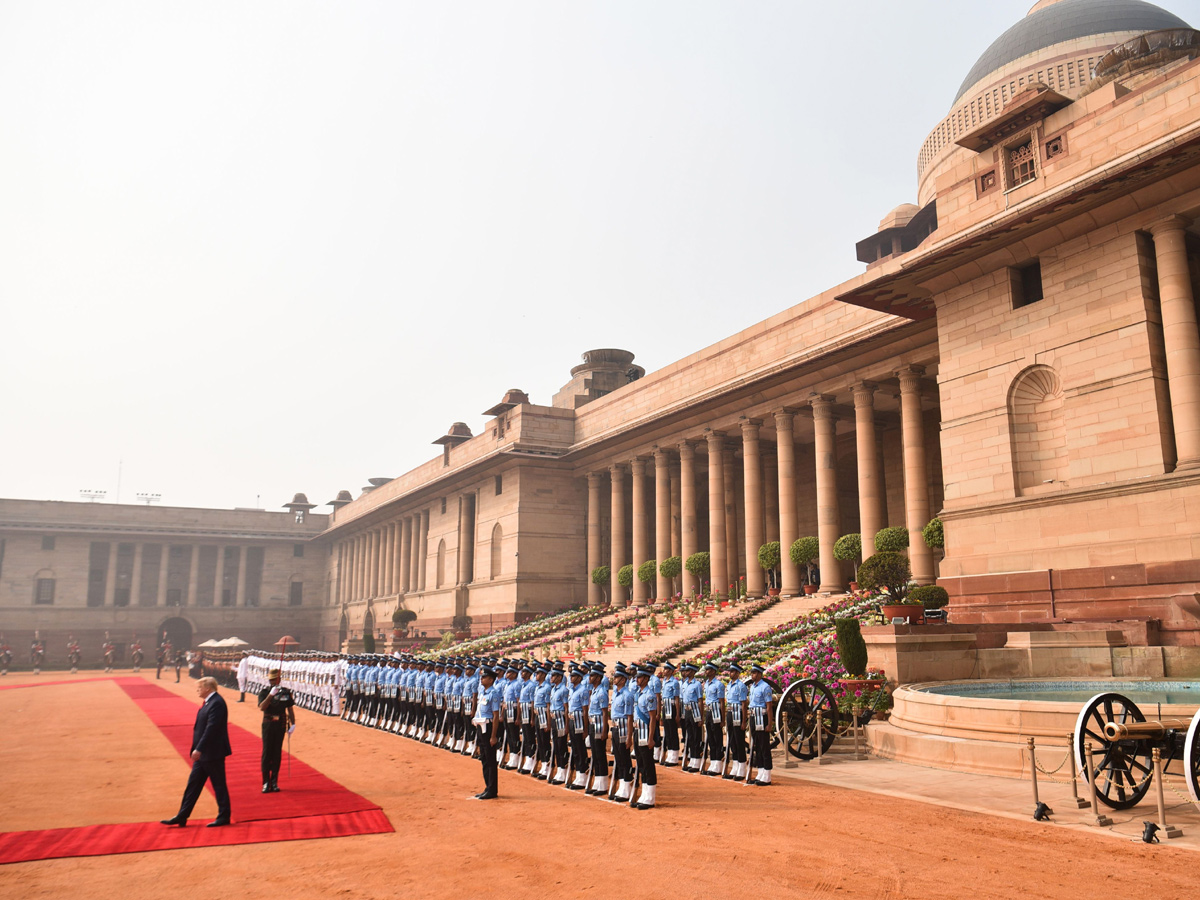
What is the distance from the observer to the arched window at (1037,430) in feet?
59.0

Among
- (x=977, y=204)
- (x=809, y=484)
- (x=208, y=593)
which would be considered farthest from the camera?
(x=208, y=593)

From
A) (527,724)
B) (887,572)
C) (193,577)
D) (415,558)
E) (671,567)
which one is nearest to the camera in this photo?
(527,724)

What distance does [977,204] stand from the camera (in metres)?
19.1

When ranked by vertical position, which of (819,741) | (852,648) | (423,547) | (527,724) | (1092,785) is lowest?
(819,741)

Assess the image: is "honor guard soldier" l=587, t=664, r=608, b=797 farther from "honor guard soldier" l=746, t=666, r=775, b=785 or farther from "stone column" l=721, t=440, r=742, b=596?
"stone column" l=721, t=440, r=742, b=596

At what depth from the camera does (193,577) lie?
68875 mm

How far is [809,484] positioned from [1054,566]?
19673 millimetres

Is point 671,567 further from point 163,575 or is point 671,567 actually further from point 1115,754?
point 163,575

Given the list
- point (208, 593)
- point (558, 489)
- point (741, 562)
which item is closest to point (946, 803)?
point (741, 562)

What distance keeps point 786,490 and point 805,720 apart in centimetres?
1658

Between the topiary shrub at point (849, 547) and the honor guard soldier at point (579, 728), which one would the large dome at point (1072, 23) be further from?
the honor guard soldier at point (579, 728)

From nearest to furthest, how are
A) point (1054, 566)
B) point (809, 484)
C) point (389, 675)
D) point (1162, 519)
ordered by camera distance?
point (1162, 519)
point (1054, 566)
point (389, 675)
point (809, 484)

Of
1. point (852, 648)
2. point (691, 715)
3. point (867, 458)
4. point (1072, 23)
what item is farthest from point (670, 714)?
point (1072, 23)

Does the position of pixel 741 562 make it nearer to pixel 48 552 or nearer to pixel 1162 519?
pixel 1162 519
